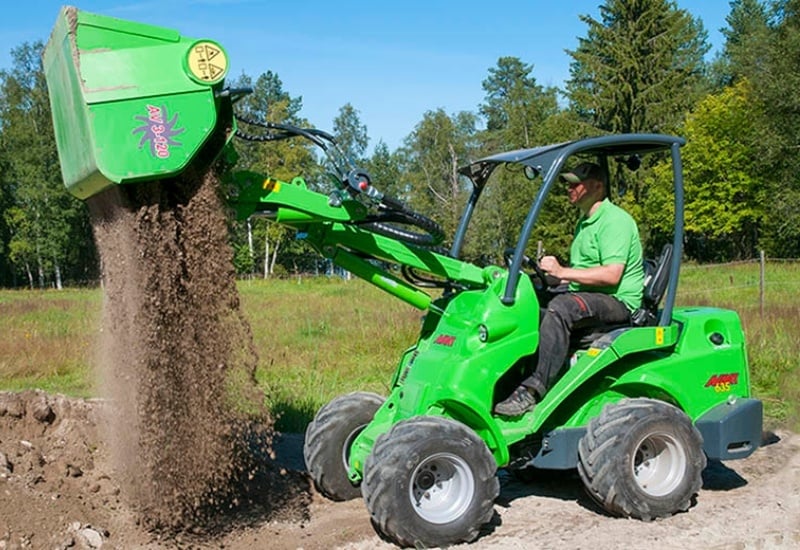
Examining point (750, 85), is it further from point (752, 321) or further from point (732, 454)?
point (732, 454)

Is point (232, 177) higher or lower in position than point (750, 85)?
lower

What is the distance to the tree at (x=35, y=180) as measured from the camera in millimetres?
47844

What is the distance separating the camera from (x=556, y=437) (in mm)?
5586

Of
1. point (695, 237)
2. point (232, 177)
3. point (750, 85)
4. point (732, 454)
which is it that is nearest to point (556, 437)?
point (732, 454)

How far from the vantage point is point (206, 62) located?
184 inches

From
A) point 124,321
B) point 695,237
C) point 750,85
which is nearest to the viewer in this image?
point 124,321

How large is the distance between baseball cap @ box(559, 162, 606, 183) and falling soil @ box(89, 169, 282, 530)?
7.76ft

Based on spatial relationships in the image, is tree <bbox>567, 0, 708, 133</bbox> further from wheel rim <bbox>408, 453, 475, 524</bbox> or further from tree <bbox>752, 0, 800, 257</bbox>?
wheel rim <bbox>408, 453, 475, 524</bbox>

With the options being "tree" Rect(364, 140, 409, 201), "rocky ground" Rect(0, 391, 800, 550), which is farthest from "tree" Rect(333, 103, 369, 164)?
"rocky ground" Rect(0, 391, 800, 550)

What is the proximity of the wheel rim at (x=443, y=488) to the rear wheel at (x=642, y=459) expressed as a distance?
823 millimetres

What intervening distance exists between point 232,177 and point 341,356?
6953 millimetres

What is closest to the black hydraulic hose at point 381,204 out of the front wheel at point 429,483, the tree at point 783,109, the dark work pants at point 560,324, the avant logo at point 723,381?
the dark work pants at point 560,324

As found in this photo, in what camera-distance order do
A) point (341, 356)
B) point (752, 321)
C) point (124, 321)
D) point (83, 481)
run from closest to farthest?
point (124, 321)
point (83, 481)
point (341, 356)
point (752, 321)

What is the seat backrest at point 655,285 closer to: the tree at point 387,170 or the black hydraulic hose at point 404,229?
the black hydraulic hose at point 404,229
